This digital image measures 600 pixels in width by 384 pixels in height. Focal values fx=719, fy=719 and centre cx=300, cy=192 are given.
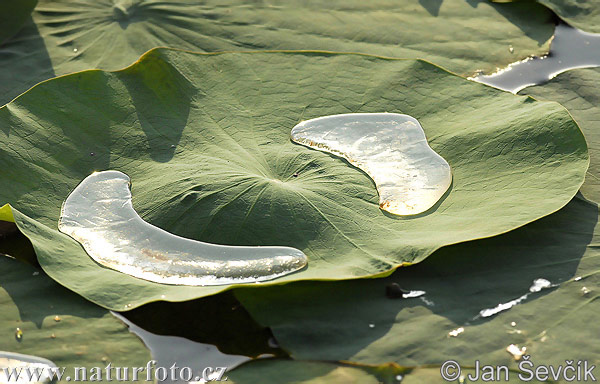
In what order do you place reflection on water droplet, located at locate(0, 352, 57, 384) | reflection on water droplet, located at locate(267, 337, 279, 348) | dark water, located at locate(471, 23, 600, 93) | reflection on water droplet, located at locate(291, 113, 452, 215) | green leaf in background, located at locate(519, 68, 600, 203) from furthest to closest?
dark water, located at locate(471, 23, 600, 93), green leaf in background, located at locate(519, 68, 600, 203), reflection on water droplet, located at locate(291, 113, 452, 215), reflection on water droplet, located at locate(267, 337, 279, 348), reflection on water droplet, located at locate(0, 352, 57, 384)

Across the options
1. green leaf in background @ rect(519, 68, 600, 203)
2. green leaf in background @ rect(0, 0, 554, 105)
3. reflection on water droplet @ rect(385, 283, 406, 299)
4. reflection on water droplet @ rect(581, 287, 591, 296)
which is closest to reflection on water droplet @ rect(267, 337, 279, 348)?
reflection on water droplet @ rect(385, 283, 406, 299)

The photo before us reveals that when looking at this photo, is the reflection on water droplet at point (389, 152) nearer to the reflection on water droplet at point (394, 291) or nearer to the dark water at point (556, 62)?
the reflection on water droplet at point (394, 291)

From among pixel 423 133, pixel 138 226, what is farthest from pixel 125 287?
pixel 423 133

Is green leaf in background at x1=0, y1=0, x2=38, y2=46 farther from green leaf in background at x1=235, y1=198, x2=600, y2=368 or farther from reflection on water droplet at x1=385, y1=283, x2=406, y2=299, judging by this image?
reflection on water droplet at x1=385, y1=283, x2=406, y2=299

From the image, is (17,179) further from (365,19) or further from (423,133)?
(365,19)

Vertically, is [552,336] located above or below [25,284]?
below

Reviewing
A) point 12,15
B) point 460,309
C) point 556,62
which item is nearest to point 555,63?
point 556,62
